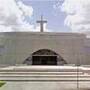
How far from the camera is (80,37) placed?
47688 mm

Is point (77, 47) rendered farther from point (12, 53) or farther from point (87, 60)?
point (12, 53)

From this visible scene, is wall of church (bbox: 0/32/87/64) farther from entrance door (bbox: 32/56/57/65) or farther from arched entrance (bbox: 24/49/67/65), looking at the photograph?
entrance door (bbox: 32/56/57/65)

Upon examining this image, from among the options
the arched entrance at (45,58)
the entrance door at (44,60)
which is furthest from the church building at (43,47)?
the entrance door at (44,60)

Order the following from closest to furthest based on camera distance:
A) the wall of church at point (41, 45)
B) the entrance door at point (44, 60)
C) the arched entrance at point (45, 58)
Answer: the wall of church at point (41, 45) → the arched entrance at point (45, 58) → the entrance door at point (44, 60)

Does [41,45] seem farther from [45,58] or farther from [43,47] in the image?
[45,58]

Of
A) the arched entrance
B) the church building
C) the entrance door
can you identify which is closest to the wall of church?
the church building

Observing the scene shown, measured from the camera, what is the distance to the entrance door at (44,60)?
49438mm

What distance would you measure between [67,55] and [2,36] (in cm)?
1079

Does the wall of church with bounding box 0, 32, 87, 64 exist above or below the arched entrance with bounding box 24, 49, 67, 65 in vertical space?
above

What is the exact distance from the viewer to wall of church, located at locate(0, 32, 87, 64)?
46531 mm

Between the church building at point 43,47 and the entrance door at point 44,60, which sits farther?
the entrance door at point 44,60

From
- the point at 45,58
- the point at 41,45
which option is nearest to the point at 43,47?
the point at 41,45

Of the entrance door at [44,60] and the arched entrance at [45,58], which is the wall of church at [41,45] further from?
the entrance door at [44,60]

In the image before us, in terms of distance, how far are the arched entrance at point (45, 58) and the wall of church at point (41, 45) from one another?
77cm
